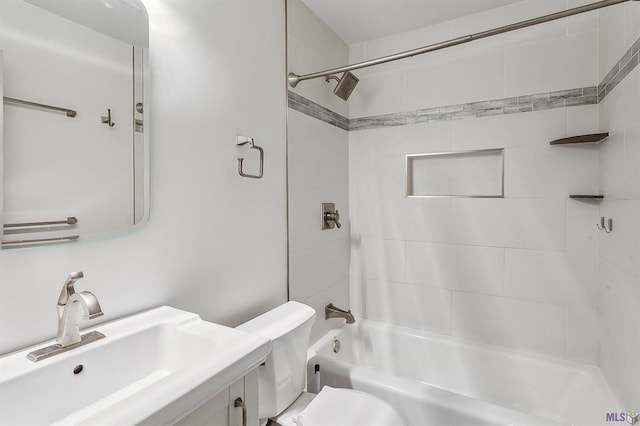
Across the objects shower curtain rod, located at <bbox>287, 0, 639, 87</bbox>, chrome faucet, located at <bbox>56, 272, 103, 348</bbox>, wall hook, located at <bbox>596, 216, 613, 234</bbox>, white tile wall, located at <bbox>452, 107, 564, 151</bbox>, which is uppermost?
shower curtain rod, located at <bbox>287, 0, 639, 87</bbox>

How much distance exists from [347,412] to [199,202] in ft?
3.30

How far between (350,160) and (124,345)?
6.17 ft

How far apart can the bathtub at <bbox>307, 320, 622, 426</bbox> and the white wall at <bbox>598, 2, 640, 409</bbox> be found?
0.20 m

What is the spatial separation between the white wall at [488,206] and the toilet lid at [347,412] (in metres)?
1.02

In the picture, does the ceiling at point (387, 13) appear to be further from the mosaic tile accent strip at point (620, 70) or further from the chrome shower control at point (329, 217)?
Result: the chrome shower control at point (329, 217)

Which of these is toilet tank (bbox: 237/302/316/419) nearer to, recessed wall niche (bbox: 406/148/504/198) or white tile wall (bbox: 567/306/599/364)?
recessed wall niche (bbox: 406/148/504/198)

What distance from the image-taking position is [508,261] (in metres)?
1.94

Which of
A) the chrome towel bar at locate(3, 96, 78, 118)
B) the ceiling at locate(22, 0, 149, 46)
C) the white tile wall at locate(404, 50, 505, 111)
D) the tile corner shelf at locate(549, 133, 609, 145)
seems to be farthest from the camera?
the white tile wall at locate(404, 50, 505, 111)

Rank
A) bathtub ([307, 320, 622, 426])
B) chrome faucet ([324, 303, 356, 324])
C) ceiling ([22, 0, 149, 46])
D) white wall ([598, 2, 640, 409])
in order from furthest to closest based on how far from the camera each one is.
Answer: chrome faucet ([324, 303, 356, 324]) → bathtub ([307, 320, 622, 426]) → white wall ([598, 2, 640, 409]) → ceiling ([22, 0, 149, 46])

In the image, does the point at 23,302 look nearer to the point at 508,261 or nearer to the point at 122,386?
the point at 122,386

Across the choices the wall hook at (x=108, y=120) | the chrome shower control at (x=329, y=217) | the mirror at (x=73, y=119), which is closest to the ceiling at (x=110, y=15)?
the mirror at (x=73, y=119)

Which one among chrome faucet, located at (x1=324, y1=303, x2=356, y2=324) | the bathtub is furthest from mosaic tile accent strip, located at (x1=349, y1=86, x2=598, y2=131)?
the bathtub

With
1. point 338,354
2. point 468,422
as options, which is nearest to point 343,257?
point 338,354

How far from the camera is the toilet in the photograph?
121cm
